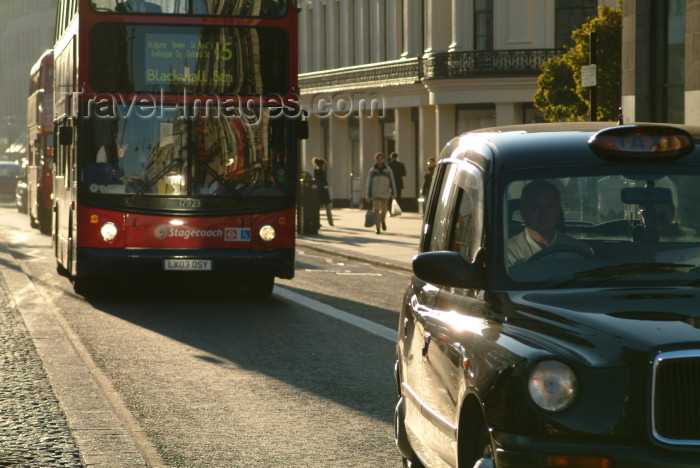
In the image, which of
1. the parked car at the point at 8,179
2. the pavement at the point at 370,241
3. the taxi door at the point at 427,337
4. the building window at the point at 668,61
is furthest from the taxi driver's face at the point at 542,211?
the parked car at the point at 8,179

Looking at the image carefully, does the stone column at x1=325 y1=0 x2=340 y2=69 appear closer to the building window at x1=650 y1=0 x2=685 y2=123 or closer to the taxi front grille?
the building window at x1=650 y1=0 x2=685 y2=123

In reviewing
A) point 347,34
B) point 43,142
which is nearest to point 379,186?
point 43,142

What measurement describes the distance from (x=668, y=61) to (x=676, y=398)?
22446 millimetres

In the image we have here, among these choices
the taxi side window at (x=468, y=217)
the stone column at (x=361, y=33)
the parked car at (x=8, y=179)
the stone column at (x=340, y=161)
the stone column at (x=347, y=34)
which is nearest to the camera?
the taxi side window at (x=468, y=217)

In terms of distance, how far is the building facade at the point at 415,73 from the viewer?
45094 millimetres

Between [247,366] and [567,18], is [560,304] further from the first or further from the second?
[567,18]

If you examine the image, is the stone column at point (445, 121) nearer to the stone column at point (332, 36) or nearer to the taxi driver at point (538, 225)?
the stone column at point (332, 36)

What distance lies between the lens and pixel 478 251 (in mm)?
5277

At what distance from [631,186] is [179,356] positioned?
702 cm

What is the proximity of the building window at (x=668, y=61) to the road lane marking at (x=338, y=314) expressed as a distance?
9.84 metres

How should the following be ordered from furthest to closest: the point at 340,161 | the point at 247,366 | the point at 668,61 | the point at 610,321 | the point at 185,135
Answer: the point at 340,161 → the point at 668,61 → the point at 185,135 → the point at 247,366 → the point at 610,321

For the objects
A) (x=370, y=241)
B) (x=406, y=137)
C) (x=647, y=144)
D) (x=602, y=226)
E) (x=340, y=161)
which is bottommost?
(x=370, y=241)

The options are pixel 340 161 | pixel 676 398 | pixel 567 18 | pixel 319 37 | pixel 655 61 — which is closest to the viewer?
pixel 676 398

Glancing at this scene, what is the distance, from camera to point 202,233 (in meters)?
16.3
